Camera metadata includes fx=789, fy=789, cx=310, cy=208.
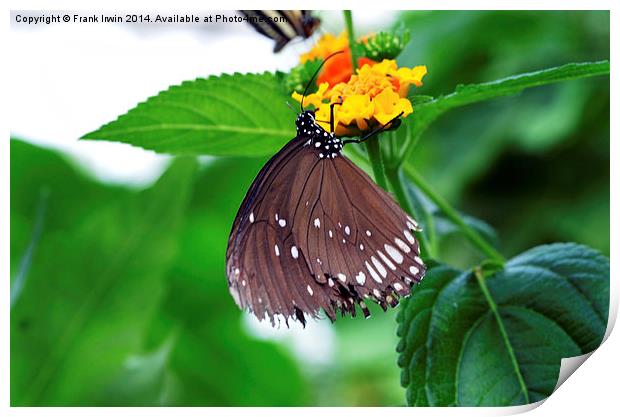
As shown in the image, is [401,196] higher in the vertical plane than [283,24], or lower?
lower

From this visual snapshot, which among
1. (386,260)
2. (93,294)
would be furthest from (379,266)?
(93,294)

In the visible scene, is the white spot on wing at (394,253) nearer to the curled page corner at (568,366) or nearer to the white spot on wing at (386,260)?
the white spot on wing at (386,260)

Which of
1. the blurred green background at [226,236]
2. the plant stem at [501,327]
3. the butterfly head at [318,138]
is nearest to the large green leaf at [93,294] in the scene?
the blurred green background at [226,236]

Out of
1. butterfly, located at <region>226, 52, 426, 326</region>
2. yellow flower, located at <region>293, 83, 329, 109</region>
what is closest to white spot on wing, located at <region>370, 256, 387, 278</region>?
butterfly, located at <region>226, 52, 426, 326</region>

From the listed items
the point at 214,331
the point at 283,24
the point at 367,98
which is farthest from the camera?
the point at 214,331

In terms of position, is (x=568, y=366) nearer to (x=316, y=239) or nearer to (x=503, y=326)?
(x=503, y=326)

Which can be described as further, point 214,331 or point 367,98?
point 214,331

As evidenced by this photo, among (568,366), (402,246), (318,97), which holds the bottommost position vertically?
(568,366)
